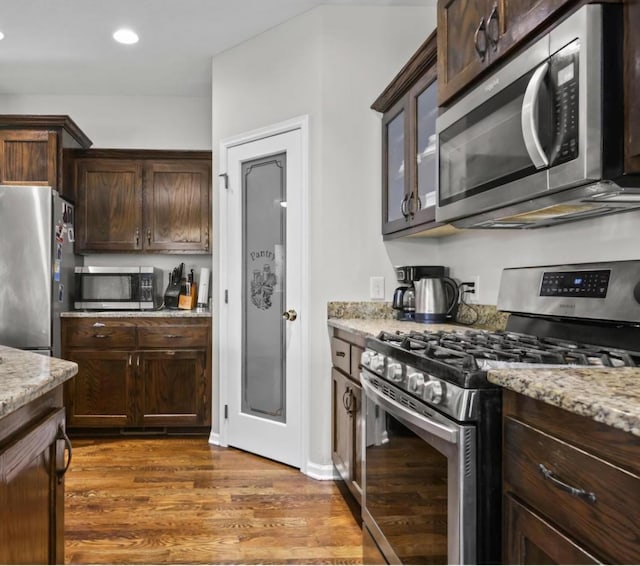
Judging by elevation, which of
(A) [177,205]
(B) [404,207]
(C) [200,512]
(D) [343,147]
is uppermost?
(D) [343,147]

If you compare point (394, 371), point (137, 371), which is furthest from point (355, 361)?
point (137, 371)

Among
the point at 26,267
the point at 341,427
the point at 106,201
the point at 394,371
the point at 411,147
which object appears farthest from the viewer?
the point at 106,201

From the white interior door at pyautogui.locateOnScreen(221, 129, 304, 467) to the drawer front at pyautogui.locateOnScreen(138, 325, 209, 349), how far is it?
0.36 meters

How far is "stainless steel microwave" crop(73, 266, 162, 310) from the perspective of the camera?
13.3 ft

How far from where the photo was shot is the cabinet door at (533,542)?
879 millimetres

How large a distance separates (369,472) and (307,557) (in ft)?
1.77

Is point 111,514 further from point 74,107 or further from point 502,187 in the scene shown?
point 74,107

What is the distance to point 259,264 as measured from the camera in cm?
339

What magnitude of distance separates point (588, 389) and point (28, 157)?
4.04m

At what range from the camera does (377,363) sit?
5.65 feet

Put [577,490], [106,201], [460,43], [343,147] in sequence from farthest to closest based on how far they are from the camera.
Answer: [106,201], [343,147], [460,43], [577,490]

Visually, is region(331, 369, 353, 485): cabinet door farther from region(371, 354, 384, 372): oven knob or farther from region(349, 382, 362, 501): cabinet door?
region(371, 354, 384, 372): oven knob

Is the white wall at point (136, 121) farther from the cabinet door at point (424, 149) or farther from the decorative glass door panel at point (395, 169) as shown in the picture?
the cabinet door at point (424, 149)

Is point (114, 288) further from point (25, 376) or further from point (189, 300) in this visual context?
point (25, 376)
